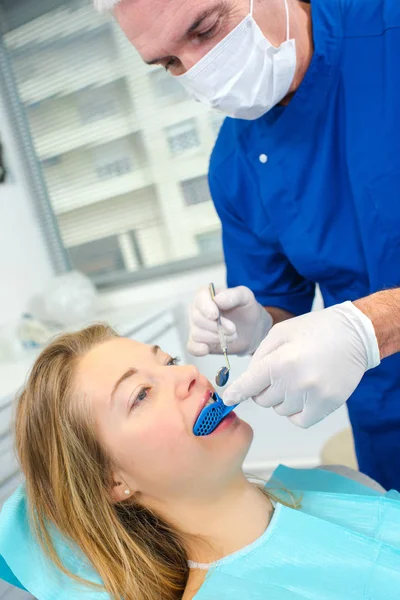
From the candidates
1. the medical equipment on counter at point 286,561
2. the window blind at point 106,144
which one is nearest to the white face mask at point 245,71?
the medical equipment on counter at point 286,561

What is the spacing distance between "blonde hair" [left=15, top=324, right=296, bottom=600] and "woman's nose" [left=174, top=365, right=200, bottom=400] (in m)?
0.20

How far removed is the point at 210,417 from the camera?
1042 mm

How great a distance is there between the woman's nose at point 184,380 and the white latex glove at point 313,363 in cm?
13

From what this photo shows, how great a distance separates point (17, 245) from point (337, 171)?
76.9 inches

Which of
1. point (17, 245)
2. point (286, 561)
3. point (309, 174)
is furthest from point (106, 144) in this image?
point (286, 561)

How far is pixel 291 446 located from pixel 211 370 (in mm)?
596

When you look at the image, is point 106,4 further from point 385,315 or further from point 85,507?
point 85,507

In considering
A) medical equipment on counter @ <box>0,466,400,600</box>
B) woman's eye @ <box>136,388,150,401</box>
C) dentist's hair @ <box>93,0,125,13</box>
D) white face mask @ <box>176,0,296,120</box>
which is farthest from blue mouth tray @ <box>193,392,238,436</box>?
dentist's hair @ <box>93,0,125,13</box>

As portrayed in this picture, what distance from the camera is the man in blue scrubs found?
947 mm

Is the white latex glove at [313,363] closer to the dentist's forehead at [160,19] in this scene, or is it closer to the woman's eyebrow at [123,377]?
the woman's eyebrow at [123,377]

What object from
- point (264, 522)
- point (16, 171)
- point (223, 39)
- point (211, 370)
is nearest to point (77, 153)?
point (16, 171)

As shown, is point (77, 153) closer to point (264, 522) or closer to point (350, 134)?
point (350, 134)

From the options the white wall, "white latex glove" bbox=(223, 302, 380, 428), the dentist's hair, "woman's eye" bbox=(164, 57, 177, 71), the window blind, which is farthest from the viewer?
the window blind

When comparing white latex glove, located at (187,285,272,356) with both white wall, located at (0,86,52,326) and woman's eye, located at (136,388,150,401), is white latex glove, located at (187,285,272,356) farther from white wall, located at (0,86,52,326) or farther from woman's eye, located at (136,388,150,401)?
white wall, located at (0,86,52,326)
